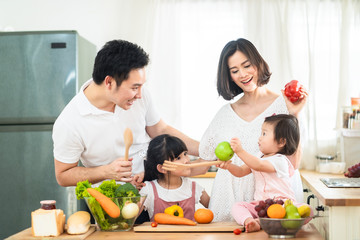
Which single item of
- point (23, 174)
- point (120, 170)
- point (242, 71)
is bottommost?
point (23, 174)

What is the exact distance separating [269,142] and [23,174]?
2339mm

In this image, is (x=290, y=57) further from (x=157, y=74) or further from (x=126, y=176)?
(x=126, y=176)

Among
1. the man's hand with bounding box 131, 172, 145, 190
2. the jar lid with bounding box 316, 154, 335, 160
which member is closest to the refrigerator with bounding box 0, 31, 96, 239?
the man's hand with bounding box 131, 172, 145, 190

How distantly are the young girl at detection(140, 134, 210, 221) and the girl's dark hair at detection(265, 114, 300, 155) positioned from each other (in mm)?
455

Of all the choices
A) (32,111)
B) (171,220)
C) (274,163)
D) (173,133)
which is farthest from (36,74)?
(274,163)

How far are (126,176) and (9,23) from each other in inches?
115

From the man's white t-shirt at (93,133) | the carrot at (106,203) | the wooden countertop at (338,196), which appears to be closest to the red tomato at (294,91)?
the wooden countertop at (338,196)

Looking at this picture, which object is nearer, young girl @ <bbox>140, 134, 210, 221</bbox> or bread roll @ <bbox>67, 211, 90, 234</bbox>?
bread roll @ <bbox>67, 211, 90, 234</bbox>

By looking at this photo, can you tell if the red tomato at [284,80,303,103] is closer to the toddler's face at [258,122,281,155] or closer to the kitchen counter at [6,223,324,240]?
the toddler's face at [258,122,281,155]

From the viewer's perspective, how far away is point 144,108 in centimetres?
241

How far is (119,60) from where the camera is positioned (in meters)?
2.05

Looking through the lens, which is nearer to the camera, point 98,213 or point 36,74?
point 98,213

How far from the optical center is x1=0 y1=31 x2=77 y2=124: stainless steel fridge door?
3.67 metres

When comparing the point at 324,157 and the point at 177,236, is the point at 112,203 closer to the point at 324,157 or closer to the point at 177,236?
the point at 177,236
